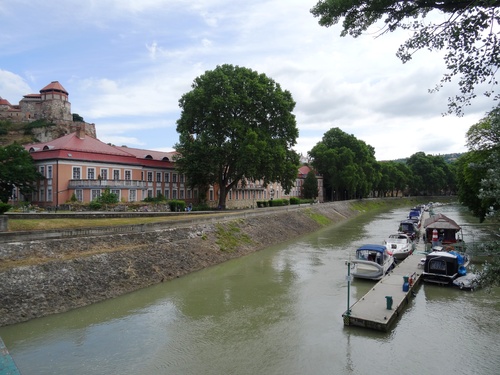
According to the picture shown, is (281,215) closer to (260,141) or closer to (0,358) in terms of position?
(260,141)

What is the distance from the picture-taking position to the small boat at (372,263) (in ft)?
71.9

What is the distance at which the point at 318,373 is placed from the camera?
11234 millimetres

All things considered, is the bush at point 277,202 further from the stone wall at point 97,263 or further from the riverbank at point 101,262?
the stone wall at point 97,263

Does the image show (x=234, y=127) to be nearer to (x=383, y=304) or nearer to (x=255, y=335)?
(x=383, y=304)

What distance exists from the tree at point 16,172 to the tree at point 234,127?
17.2 metres

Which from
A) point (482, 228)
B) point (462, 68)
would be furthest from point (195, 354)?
point (482, 228)

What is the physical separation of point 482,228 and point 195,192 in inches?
1611

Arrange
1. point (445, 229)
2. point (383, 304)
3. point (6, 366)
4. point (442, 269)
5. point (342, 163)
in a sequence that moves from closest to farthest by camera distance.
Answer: point (6, 366)
point (383, 304)
point (442, 269)
point (445, 229)
point (342, 163)

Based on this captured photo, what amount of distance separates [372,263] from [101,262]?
1568 cm

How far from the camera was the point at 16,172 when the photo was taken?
134 feet

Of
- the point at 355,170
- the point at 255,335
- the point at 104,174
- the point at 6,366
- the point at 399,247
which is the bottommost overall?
the point at 255,335

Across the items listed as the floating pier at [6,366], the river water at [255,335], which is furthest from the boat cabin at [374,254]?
the floating pier at [6,366]

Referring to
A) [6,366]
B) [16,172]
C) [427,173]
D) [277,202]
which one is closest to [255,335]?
[6,366]

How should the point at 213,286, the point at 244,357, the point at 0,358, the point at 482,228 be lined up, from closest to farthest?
the point at 0,358 → the point at 244,357 → the point at 213,286 → the point at 482,228
